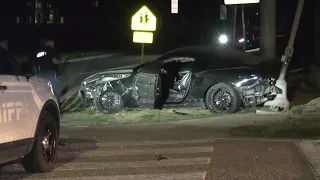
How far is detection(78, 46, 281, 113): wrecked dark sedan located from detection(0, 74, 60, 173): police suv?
523cm

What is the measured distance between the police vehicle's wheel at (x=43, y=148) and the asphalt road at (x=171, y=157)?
118 mm

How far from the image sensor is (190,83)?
12461mm

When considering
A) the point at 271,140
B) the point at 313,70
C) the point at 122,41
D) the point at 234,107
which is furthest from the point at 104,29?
the point at 271,140

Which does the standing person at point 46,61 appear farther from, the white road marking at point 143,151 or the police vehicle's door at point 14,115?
the police vehicle's door at point 14,115

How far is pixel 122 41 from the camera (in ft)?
161

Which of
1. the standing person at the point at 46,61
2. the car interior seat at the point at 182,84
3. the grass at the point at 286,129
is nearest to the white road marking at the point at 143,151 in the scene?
the grass at the point at 286,129

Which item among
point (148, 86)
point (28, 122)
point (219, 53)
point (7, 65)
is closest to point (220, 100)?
point (219, 53)

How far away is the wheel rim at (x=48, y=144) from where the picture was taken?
Answer: 686 centimetres

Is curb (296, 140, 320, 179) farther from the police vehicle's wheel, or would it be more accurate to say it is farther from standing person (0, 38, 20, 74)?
standing person (0, 38, 20, 74)

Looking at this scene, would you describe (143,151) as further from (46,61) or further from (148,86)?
(46,61)

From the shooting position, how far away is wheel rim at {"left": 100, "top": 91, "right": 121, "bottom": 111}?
1262 centimetres

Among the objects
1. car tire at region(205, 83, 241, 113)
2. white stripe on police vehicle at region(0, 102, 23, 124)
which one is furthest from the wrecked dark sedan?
white stripe on police vehicle at region(0, 102, 23, 124)

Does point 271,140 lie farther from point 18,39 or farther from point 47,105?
point 18,39

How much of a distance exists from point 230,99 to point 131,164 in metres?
5.29
